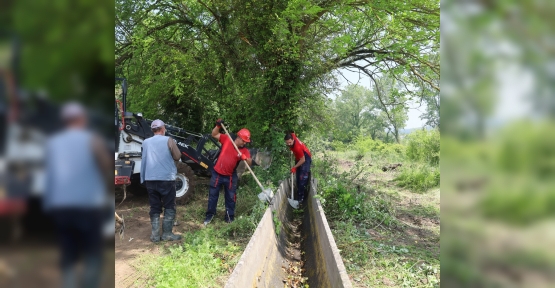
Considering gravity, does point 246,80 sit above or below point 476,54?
above

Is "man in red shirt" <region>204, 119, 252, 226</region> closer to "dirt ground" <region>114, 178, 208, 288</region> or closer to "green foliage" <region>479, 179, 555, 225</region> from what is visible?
"dirt ground" <region>114, 178, 208, 288</region>

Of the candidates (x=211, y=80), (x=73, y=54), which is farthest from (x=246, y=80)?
(x=73, y=54)

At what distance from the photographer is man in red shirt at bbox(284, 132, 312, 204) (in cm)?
838

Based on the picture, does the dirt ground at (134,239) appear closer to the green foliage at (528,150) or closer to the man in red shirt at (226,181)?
the man in red shirt at (226,181)

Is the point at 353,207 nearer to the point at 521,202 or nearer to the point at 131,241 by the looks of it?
the point at 131,241

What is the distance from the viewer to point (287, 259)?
219 inches

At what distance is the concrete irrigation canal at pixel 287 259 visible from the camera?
3.27m

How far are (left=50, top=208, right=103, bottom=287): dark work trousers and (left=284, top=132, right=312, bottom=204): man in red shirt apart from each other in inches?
294

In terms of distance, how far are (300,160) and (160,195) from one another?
3.80 metres

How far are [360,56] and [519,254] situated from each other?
12165mm

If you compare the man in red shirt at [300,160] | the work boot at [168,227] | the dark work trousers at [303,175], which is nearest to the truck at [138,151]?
the man in red shirt at [300,160]

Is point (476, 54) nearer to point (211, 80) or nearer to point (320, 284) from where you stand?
point (320, 284)

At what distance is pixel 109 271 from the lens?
0.80m

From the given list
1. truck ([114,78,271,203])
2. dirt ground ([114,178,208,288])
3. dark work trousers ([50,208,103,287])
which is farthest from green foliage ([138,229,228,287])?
dark work trousers ([50,208,103,287])
